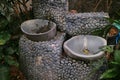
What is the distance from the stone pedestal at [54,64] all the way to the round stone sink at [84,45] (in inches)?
2.3

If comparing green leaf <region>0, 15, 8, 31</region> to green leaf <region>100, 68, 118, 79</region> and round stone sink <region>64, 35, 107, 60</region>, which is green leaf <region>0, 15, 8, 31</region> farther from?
green leaf <region>100, 68, 118, 79</region>

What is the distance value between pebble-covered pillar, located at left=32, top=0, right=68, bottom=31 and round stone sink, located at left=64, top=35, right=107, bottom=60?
18 centimetres

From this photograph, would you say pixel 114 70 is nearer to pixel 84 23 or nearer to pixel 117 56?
pixel 117 56

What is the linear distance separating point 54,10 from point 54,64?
472 millimetres

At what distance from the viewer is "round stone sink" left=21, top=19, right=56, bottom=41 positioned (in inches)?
96.3

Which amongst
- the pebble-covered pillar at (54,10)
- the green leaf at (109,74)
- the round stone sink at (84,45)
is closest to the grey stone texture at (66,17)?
the pebble-covered pillar at (54,10)

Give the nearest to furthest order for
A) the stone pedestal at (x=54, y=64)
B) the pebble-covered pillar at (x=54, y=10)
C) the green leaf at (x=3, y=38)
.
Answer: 1. the green leaf at (x=3, y=38)
2. the stone pedestal at (x=54, y=64)
3. the pebble-covered pillar at (x=54, y=10)

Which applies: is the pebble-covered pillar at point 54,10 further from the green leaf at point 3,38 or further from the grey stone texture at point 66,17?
the green leaf at point 3,38

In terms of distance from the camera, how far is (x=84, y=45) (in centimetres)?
252

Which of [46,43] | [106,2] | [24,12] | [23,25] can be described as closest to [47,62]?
[46,43]

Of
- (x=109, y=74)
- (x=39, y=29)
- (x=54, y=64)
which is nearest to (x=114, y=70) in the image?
(x=109, y=74)

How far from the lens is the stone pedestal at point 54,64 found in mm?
2396

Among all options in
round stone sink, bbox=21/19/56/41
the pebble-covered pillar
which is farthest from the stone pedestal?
the pebble-covered pillar

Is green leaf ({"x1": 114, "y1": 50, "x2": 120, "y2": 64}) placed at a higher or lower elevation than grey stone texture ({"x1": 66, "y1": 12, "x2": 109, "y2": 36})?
lower
